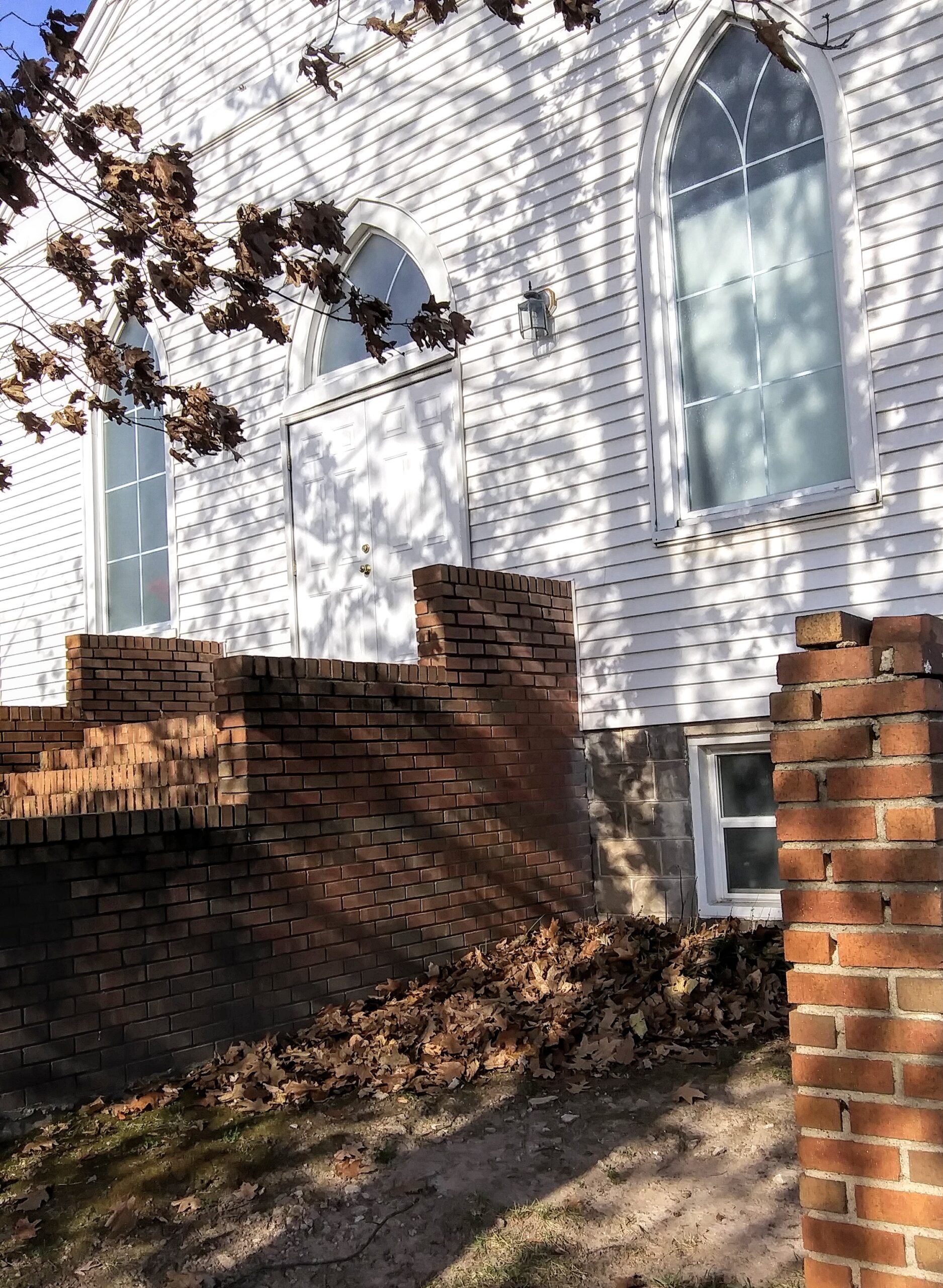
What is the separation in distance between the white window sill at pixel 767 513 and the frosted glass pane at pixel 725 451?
0.12 meters

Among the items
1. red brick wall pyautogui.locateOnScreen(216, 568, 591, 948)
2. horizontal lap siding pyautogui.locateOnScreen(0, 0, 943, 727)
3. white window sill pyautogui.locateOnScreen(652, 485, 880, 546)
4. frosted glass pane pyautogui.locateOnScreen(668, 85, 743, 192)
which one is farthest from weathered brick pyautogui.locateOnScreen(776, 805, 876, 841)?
frosted glass pane pyautogui.locateOnScreen(668, 85, 743, 192)

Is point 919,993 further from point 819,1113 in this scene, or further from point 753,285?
point 753,285

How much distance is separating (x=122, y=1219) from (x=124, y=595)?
822 centimetres

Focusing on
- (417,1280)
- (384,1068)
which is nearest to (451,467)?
(384,1068)

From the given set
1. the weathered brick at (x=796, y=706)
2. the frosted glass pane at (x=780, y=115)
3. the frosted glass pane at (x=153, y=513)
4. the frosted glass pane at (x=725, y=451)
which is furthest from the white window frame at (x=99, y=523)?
the weathered brick at (x=796, y=706)

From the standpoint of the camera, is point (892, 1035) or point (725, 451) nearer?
point (892, 1035)

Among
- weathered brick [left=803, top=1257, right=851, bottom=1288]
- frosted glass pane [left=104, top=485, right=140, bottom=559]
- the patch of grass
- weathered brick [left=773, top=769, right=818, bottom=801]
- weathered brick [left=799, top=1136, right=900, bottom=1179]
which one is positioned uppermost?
frosted glass pane [left=104, top=485, right=140, bottom=559]

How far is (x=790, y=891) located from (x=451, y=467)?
6219 mm

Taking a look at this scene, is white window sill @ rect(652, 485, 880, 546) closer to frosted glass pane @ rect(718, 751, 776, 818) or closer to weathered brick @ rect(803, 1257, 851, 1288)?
frosted glass pane @ rect(718, 751, 776, 818)

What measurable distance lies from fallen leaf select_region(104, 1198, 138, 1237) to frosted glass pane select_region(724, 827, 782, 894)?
4021 millimetres

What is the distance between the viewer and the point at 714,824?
22.4ft

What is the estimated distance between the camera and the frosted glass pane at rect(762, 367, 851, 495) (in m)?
6.37

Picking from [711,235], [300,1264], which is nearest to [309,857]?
[300,1264]

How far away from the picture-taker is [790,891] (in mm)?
2287
